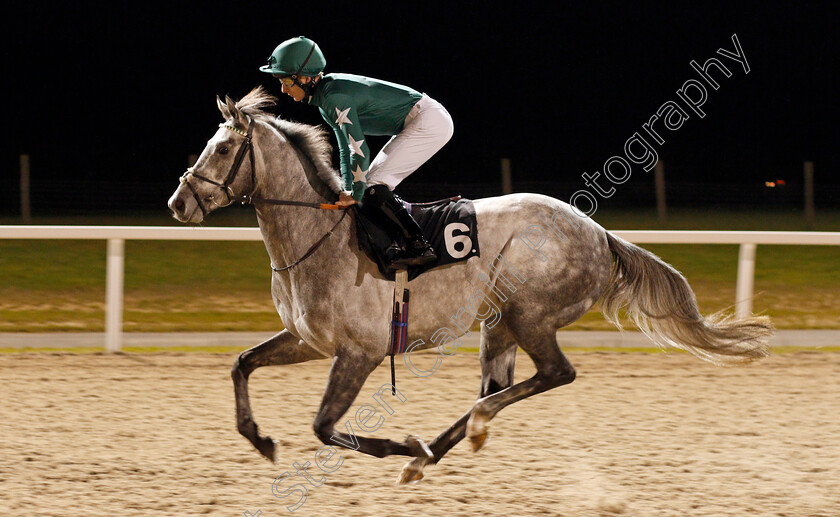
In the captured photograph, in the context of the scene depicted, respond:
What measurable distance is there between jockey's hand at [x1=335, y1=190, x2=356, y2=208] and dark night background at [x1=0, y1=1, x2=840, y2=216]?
61.3 ft

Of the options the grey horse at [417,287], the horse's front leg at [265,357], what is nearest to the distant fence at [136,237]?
the grey horse at [417,287]

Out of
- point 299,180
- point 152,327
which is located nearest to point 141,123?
point 152,327

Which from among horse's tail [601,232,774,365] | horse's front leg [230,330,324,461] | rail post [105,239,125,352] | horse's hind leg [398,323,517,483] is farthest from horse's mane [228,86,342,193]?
rail post [105,239,125,352]

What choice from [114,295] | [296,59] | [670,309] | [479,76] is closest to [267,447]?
[296,59]

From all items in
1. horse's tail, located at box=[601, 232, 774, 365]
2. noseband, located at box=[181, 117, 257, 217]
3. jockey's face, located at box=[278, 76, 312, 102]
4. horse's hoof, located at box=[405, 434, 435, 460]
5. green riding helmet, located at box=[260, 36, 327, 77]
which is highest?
green riding helmet, located at box=[260, 36, 327, 77]

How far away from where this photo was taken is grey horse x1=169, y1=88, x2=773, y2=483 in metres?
3.73

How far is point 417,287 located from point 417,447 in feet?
2.22

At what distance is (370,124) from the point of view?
3.98m

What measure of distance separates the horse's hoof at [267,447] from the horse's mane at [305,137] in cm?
112

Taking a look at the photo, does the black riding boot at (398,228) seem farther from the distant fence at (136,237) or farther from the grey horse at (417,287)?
the distant fence at (136,237)

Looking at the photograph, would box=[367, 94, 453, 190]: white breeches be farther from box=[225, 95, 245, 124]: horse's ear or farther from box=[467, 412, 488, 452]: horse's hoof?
box=[467, 412, 488, 452]: horse's hoof

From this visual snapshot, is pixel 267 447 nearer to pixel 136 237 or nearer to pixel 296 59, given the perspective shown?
pixel 296 59

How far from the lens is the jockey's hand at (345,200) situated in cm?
373

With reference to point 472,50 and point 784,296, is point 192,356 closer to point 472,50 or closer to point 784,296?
point 784,296
